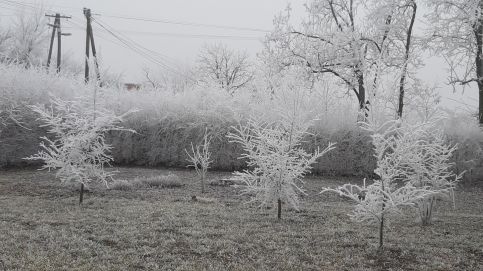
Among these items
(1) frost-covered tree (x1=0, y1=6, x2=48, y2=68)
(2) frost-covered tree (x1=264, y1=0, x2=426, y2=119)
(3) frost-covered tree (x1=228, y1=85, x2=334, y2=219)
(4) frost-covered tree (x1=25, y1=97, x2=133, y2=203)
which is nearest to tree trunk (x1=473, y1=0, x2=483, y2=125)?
(2) frost-covered tree (x1=264, y1=0, x2=426, y2=119)

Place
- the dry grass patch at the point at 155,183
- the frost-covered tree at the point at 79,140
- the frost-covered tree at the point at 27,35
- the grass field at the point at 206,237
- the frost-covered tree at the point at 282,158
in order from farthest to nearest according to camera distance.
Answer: the frost-covered tree at the point at 27,35 → the dry grass patch at the point at 155,183 → the frost-covered tree at the point at 79,140 → the frost-covered tree at the point at 282,158 → the grass field at the point at 206,237

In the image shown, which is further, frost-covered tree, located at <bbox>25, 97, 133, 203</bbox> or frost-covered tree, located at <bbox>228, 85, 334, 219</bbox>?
frost-covered tree, located at <bbox>25, 97, 133, 203</bbox>

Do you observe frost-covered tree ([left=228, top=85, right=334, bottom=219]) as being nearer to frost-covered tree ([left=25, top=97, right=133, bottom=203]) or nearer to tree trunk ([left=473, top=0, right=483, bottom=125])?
frost-covered tree ([left=25, top=97, right=133, bottom=203])

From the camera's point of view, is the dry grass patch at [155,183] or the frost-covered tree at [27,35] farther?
the frost-covered tree at [27,35]

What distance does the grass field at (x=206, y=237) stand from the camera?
5148mm

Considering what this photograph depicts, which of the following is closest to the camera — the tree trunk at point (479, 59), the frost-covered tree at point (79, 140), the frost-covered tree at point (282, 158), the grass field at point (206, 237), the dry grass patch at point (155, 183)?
the grass field at point (206, 237)

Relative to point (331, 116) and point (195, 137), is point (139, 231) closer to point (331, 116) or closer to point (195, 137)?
point (195, 137)

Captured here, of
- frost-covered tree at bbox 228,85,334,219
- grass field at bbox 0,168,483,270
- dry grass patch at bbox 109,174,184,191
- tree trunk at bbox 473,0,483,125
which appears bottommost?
grass field at bbox 0,168,483,270

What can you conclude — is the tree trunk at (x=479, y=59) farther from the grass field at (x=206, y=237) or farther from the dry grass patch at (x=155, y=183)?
the dry grass patch at (x=155, y=183)

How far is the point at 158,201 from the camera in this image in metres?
9.45

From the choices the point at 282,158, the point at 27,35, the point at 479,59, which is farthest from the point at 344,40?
the point at 27,35

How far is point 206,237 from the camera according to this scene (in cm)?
626

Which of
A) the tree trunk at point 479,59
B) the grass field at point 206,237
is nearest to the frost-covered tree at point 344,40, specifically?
the tree trunk at point 479,59

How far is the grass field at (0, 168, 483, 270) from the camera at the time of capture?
5.15 m
